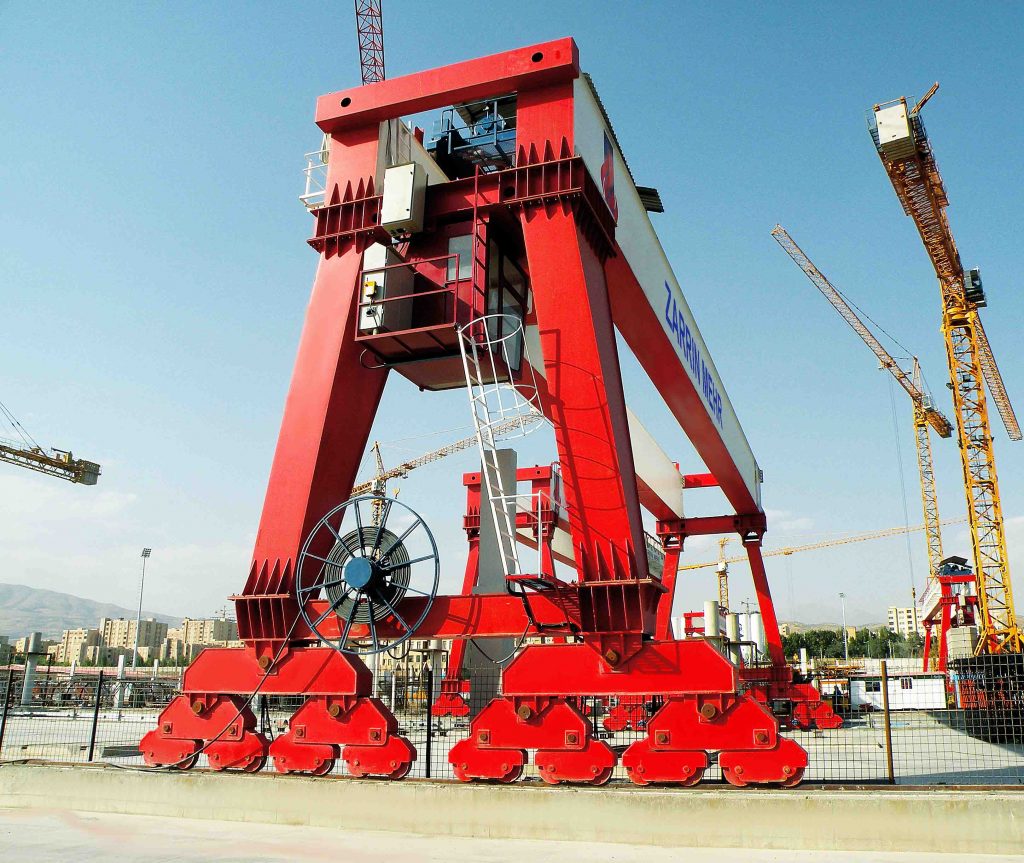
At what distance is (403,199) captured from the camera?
1095 cm

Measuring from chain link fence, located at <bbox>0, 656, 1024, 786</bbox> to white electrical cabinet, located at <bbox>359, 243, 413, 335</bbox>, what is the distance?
15.0ft

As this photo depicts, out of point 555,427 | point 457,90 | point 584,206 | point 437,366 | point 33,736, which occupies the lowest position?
point 33,736

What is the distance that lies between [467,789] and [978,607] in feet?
124

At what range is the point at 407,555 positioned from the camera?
33.0ft

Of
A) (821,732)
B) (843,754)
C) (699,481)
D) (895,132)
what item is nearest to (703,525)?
(699,481)

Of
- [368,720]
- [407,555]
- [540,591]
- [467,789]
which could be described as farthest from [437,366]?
[467,789]

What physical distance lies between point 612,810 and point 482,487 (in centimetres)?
424

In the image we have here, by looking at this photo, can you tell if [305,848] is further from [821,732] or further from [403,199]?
[821,732]

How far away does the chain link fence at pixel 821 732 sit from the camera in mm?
11000

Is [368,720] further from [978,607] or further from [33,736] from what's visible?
[978,607]

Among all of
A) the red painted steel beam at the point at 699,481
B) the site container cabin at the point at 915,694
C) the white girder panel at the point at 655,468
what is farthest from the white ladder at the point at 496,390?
the site container cabin at the point at 915,694

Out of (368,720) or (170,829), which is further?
(368,720)

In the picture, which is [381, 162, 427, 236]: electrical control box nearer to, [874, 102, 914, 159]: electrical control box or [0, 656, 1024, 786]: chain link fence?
[0, 656, 1024, 786]: chain link fence

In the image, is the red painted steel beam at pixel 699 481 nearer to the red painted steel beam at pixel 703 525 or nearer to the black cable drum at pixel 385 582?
the red painted steel beam at pixel 703 525
